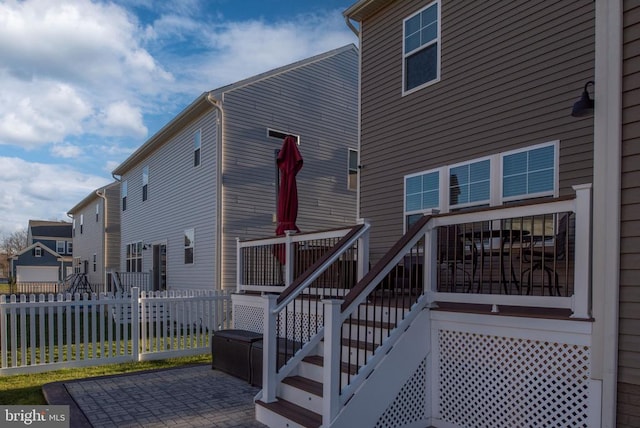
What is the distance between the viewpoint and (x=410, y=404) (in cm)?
425

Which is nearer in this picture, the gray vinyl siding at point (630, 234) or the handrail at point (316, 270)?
the gray vinyl siding at point (630, 234)

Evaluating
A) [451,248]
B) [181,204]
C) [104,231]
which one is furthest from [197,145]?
[104,231]

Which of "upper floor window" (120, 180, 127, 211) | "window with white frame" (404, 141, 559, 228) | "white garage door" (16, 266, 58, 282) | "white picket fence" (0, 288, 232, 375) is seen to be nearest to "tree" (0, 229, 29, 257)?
"white garage door" (16, 266, 58, 282)

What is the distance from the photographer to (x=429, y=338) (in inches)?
176

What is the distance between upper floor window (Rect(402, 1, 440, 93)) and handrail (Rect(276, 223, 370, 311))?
3419mm

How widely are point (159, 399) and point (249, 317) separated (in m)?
2.75

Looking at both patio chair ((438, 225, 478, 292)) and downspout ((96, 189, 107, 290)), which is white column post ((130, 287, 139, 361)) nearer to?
patio chair ((438, 225, 478, 292))

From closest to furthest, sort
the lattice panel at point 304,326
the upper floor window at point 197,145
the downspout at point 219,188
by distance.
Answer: the lattice panel at point 304,326 → the downspout at point 219,188 → the upper floor window at point 197,145

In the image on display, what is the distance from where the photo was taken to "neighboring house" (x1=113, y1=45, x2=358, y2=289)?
460 inches

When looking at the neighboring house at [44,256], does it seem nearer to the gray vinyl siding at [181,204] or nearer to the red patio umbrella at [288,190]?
the gray vinyl siding at [181,204]

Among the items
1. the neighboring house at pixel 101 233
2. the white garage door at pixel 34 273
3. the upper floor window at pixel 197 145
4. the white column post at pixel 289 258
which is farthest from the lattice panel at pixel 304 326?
the white garage door at pixel 34 273

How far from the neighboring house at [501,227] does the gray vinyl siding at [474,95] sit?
23mm

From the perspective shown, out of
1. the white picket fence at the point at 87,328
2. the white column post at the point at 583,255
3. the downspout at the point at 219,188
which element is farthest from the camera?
the downspout at the point at 219,188

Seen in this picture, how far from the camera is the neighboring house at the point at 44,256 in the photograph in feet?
140
